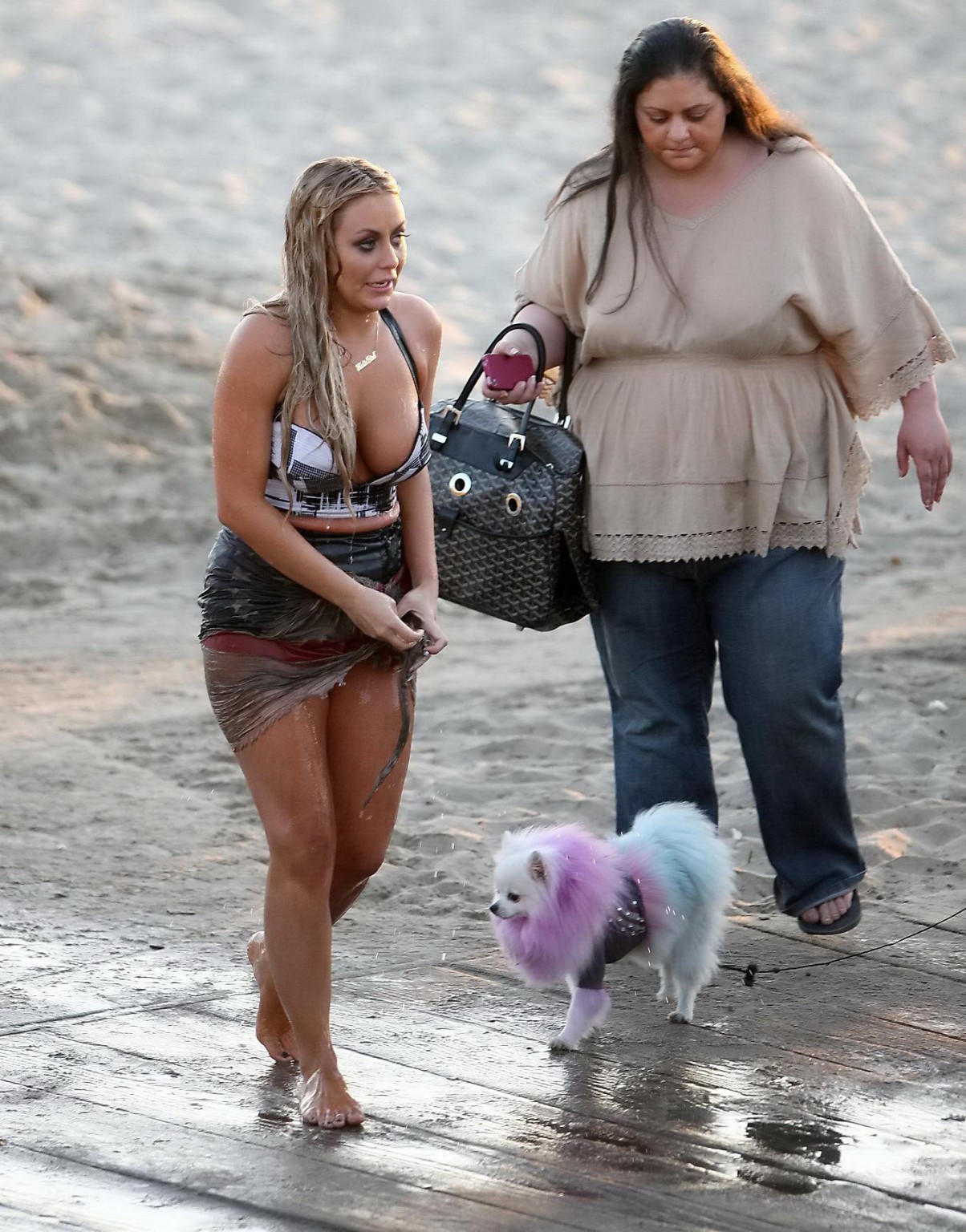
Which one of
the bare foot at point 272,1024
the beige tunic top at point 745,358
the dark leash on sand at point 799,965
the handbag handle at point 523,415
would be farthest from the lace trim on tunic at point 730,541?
the bare foot at point 272,1024

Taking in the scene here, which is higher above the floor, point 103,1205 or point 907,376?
point 907,376

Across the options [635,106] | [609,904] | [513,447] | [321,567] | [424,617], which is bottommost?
[609,904]

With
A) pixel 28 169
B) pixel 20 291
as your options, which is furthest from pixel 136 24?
pixel 20 291

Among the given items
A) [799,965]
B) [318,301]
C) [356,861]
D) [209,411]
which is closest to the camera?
[318,301]

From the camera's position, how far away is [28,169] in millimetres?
14117

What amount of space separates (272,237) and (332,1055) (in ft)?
37.3

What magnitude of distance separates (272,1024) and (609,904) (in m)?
0.72

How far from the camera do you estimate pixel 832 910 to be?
4.15 m

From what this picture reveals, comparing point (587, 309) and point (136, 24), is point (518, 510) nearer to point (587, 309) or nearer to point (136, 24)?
point (587, 309)

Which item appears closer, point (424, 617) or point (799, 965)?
point (424, 617)

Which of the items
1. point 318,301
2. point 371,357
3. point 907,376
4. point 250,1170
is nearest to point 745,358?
point 907,376

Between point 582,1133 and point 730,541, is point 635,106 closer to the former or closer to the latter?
point 730,541

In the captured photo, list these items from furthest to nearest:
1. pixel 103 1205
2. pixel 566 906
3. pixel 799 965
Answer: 1. pixel 799 965
2. pixel 566 906
3. pixel 103 1205

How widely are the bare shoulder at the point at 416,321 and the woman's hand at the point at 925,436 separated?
3.50 feet
